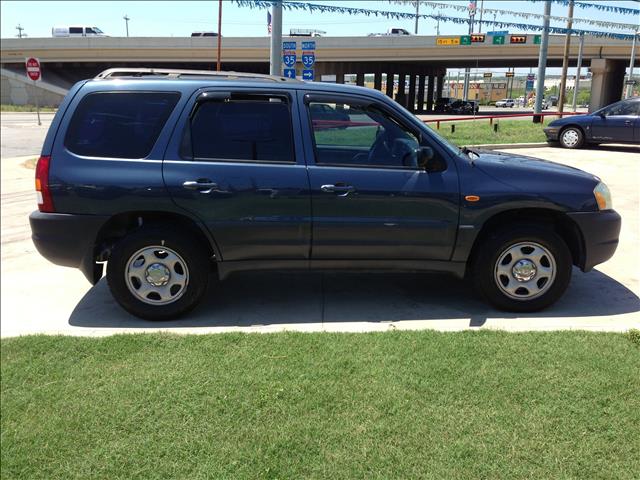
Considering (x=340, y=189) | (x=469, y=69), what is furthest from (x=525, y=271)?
(x=469, y=69)

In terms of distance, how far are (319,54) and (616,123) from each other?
4067 centimetres

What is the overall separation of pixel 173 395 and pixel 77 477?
729 millimetres

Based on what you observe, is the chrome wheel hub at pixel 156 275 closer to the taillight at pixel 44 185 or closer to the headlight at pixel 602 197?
the taillight at pixel 44 185


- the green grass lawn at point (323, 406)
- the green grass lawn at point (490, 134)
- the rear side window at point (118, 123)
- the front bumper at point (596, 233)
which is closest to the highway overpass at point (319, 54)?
the green grass lawn at point (490, 134)

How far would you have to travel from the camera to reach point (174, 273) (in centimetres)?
445

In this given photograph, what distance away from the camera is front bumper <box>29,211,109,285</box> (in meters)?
4.26

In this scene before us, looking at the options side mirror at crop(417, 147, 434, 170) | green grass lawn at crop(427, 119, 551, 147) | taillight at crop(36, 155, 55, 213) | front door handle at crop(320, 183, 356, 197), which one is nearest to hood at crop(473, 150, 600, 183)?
side mirror at crop(417, 147, 434, 170)

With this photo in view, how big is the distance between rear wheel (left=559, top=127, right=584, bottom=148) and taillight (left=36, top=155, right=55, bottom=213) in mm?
14756

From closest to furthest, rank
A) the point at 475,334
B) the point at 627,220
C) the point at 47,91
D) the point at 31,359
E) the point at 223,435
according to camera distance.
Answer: the point at 223,435 < the point at 31,359 < the point at 475,334 < the point at 627,220 < the point at 47,91

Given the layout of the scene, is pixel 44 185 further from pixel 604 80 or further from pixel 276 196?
pixel 604 80

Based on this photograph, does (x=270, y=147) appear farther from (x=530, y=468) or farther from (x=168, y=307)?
(x=530, y=468)

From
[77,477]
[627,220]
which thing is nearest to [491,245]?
[77,477]

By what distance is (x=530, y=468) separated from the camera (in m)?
2.66

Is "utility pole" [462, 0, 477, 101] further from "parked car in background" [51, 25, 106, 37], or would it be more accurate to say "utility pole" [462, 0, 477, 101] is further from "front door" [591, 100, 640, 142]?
"parked car in background" [51, 25, 106, 37]
